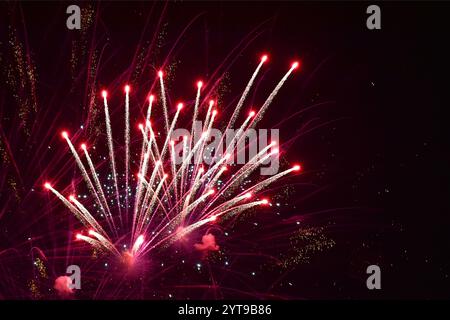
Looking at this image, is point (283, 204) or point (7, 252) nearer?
point (7, 252)

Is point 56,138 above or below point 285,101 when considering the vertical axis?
below

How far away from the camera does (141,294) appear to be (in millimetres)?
6898

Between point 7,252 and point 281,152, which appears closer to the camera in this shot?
point 7,252

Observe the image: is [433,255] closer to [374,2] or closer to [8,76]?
[374,2]

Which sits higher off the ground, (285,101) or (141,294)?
(285,101)

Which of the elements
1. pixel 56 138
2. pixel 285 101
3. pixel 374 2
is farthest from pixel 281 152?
pixel 56 138

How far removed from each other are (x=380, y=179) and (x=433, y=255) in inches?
59.2

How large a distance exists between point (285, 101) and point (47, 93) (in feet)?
11.8
